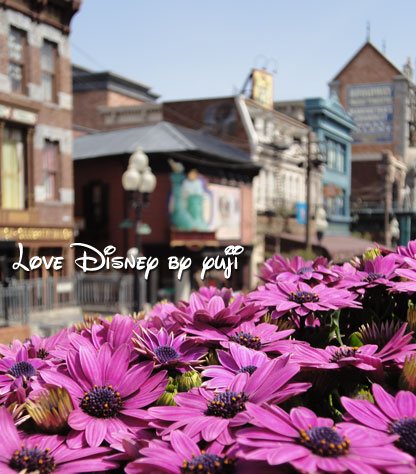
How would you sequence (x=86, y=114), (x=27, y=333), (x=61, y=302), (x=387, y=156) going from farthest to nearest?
(x=86, y=114) → (x=387, y=156) → (x=61, y=302) → (x=27, y=333)

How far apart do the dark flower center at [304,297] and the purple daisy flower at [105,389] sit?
640 mm

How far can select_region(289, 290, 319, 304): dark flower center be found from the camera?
2.08m

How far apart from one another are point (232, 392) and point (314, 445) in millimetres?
344

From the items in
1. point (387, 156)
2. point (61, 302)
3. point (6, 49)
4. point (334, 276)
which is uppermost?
point (6, 49)

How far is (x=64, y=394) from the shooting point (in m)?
1.50


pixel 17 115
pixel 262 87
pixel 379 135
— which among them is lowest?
pixel 17 115

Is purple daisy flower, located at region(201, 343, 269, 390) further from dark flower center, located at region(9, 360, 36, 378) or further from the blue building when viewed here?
the blue building

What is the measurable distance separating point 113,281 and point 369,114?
13.0 m

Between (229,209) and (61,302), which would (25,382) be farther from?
(229,209)

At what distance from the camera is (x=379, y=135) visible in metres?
26.9

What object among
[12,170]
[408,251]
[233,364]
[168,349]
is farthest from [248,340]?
[12,170]

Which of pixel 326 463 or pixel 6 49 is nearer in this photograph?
pixel 326 463

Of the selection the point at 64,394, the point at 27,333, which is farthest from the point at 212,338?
the point at 27,333

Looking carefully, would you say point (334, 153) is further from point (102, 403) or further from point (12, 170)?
point (102, 403)
